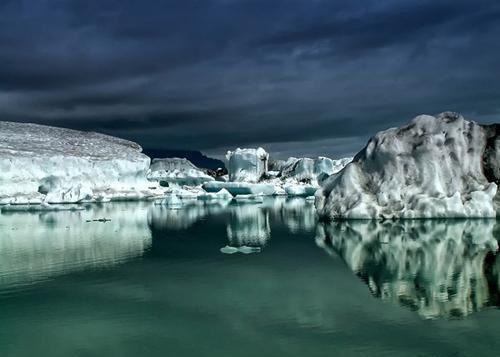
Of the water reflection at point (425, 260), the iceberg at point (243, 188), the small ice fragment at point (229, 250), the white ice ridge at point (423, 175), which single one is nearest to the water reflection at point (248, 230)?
the small ice fragment at point (229, 250)

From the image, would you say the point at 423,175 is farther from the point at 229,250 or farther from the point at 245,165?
the point at 245,165

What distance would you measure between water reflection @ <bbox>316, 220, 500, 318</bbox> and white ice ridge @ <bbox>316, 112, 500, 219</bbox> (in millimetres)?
683

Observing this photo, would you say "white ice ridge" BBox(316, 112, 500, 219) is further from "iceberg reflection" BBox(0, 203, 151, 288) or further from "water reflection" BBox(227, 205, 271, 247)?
"iceberg reflection" BBox(0, 203, 151, 288)

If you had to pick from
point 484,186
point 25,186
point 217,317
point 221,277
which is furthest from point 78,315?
point 25,186

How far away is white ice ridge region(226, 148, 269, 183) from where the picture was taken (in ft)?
236

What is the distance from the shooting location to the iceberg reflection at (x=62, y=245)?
14.4 metres

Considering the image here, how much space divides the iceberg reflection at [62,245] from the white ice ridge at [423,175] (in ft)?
31.3

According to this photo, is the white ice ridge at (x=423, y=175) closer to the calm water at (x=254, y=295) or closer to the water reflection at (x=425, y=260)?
the water reflection at (x=425, y=260)

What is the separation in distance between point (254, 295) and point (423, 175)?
16.0 meters

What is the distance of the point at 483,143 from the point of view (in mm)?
26609

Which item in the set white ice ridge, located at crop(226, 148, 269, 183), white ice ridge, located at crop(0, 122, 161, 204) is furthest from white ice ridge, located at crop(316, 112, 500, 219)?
white ice ridge, located at crop(226, 148, 269, 183)

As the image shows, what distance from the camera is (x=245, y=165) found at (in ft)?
237

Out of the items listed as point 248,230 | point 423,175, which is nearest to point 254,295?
point 248,230

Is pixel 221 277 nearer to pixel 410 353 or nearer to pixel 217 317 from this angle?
pixel 217 317
